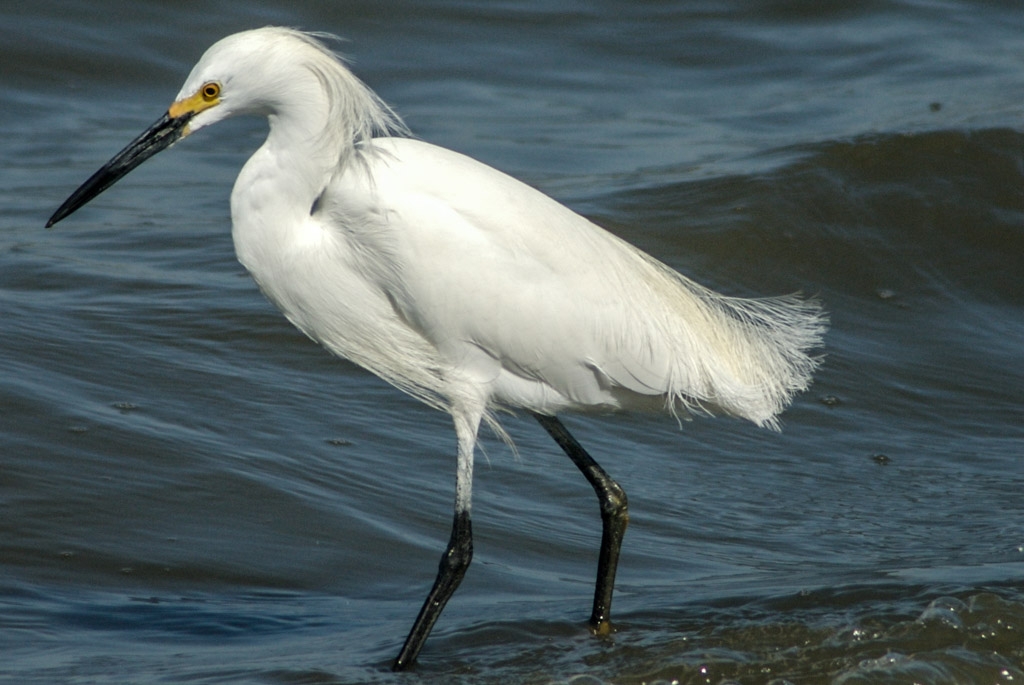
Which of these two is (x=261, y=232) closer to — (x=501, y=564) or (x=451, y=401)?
(x=451, y=401)

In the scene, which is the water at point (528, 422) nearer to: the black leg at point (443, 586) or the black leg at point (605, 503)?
the black leg at point (443, 586)

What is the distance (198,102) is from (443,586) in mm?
1728

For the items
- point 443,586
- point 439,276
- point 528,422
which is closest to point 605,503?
point 443,586

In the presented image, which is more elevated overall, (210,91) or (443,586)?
(210,91)

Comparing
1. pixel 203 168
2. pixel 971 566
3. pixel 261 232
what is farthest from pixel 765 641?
pixel 203 168

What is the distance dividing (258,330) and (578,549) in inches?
94.0

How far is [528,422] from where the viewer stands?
249 inches

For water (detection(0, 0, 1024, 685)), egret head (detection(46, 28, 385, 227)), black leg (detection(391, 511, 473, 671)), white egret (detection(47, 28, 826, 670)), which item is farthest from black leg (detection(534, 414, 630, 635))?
egret head (detection(46, 28, 385, 227))

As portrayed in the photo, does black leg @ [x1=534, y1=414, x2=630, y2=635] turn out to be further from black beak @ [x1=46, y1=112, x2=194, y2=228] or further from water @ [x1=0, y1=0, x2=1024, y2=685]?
black beak @ [x1=46, y1=112, x2=194, y2=228]

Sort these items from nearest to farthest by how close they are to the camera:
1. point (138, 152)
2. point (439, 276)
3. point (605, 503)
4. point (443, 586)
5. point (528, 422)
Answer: point (138, 152)
point (439, 276)
point (443, 586)
point (605, 503)
point (528, 422)

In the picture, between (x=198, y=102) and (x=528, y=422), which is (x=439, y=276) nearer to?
(x=198, y=102)

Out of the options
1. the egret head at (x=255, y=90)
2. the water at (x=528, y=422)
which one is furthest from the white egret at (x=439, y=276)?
the water at (x=528, y=422)

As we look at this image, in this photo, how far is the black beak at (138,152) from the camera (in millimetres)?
3889

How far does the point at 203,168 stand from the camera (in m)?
9.16
